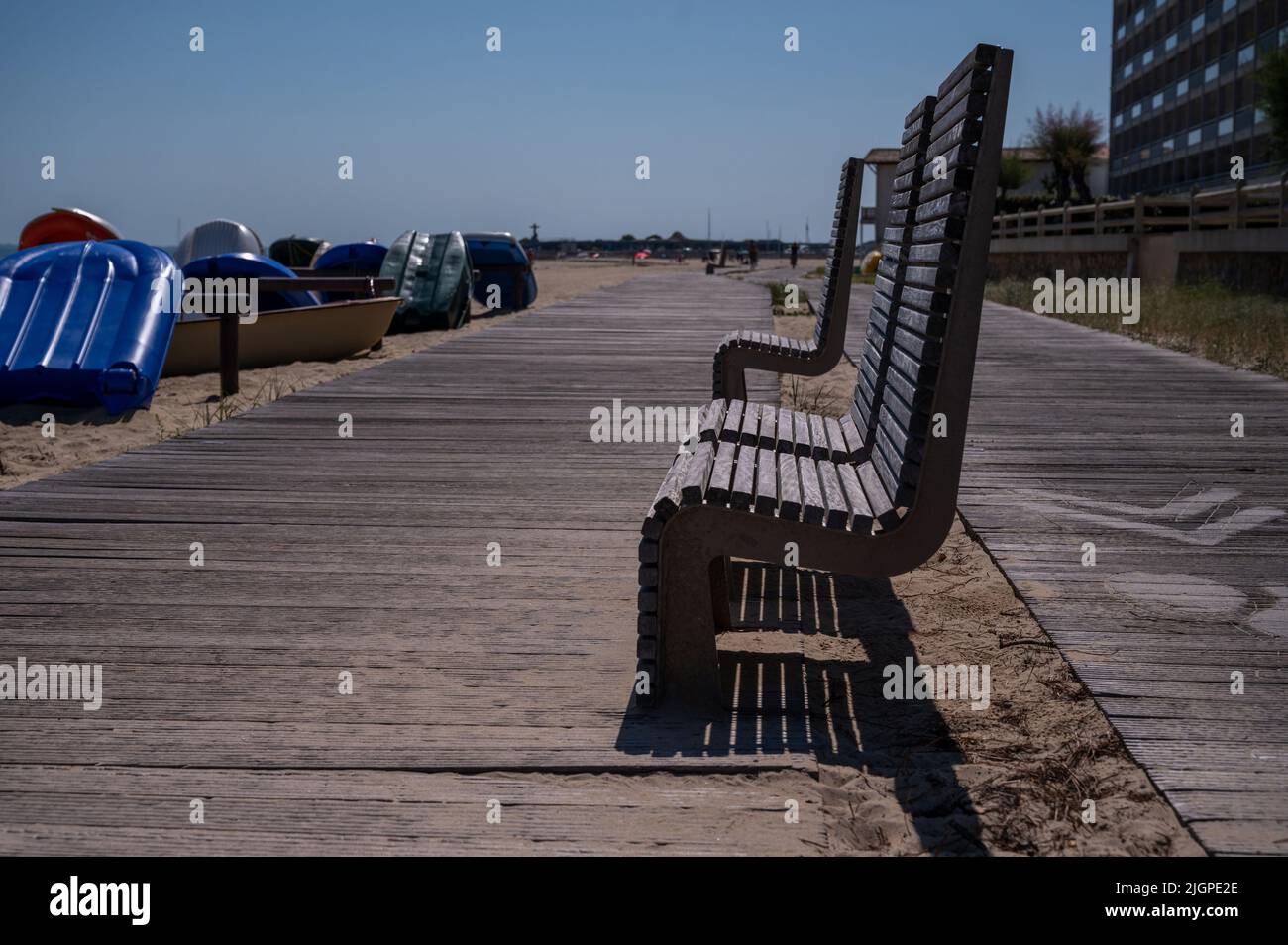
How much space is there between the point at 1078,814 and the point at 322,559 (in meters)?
2.89

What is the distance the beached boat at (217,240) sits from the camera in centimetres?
2778

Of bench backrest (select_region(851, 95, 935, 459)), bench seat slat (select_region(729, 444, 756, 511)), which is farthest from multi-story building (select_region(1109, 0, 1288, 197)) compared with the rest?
bench seat slat (select_region(729, 444, 756, 511))

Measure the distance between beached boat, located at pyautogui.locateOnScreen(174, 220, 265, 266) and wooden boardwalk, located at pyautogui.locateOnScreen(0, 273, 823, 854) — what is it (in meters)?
22.2

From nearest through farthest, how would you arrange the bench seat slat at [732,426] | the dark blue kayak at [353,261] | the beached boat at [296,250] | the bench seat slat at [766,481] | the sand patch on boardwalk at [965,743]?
the sand patch on boardwalk at [965,743] < the bench seat slat at [766,481] < the bench seat slat at [732,426] < the dark blue kayak at [353,261] < the beached boat at [296,250]

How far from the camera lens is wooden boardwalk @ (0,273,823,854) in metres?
2.63

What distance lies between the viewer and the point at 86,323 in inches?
418

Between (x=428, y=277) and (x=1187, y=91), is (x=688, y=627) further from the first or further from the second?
(x=1187, y=91)

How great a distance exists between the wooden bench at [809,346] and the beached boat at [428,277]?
1440cm

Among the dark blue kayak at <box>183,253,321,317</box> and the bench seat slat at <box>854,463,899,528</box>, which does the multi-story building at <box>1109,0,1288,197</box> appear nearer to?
the dark blue kayak at <box>183,253,321,317</box>

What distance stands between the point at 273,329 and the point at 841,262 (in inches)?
369

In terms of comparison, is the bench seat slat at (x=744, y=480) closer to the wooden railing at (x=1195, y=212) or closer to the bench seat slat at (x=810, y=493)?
the bench seat slat at (x=810, y=493)

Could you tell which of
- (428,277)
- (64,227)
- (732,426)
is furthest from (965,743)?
(64,227)

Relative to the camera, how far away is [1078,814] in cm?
267

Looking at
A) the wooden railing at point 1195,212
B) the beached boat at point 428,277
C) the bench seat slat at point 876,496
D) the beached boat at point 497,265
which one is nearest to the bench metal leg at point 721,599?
the bench seat slat at point 876,496
